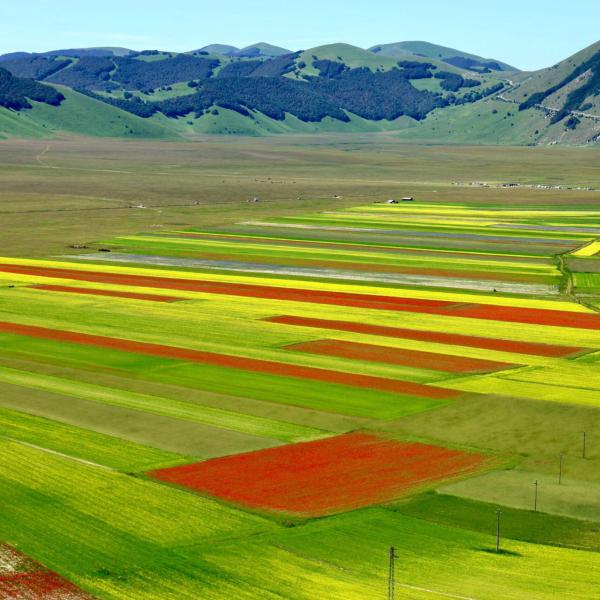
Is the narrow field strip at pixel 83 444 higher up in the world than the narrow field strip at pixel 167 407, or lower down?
lower down

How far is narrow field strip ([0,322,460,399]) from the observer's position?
231 feet

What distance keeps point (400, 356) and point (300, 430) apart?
1953cm

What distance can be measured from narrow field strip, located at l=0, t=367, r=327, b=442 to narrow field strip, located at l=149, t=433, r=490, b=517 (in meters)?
2.39

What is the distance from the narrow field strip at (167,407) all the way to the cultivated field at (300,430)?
0.21m

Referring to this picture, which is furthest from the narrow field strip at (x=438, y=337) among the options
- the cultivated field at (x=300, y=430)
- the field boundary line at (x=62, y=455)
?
the field boundary line at (x=62, y=455)

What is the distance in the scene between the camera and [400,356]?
260 ft

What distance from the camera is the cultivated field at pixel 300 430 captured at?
144 ft

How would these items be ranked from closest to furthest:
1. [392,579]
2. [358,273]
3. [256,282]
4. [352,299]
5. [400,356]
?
1. [392,579]
2. [400,356]
3. [352,299]
4. [256,282]
5. [358,273]

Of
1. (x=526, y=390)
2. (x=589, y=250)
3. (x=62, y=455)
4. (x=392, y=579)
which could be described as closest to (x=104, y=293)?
(x=526, y=390)

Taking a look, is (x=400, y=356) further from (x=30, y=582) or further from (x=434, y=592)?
(x=30, y=582)

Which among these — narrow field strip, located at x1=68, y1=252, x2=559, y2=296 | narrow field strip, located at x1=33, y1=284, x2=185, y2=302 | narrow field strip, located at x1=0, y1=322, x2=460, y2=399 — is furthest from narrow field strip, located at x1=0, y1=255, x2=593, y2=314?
narrow field strip, located at x1=0, y1=322, x2=460, y2=399

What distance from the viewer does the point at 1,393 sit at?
68812mm

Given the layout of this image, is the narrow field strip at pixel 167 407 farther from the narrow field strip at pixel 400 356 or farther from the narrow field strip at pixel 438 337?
the narrow field strip at pixel 438 337

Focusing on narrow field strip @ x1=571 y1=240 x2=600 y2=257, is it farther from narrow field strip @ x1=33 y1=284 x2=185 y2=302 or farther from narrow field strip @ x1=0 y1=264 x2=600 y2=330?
narrow field strip @ x1=33 y1=284 x2=185 y2=302
